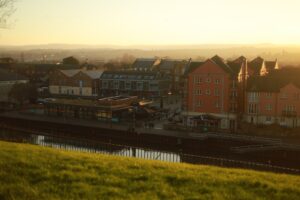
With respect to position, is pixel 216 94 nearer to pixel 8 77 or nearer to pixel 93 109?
pixel 93 109

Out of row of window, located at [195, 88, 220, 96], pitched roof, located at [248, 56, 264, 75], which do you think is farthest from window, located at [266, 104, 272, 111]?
pitched roof, located at [248, 56, 264, 75]

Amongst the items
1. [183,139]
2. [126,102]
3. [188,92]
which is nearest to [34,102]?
[126,102]

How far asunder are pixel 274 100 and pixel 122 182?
28.2 meters

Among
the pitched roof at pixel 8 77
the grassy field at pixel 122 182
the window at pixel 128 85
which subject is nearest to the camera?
the grassy field at pixel 122 182

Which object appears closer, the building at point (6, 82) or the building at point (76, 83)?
the building at point (76, 83)

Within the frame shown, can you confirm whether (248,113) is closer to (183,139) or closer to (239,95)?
(239,95)

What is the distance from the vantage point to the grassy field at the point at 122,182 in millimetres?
5887

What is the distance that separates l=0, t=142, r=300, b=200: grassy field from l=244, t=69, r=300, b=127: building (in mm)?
25569

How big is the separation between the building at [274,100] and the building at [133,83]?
1540 centimetres

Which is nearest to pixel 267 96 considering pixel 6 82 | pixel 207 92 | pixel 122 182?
pixel 207 92

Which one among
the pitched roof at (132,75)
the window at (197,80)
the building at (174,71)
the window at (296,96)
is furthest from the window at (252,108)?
the building at (174,71)

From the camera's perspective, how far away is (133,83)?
47781mm

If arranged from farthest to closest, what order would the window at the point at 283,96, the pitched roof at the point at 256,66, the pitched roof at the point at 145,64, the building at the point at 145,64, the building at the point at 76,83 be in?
the pitched roof at the point at 145,64 → the building at the point at 145,64 → the building at the point at 76,83 → the pitched roof at the point at 256,66 → the window at the point at 283,96

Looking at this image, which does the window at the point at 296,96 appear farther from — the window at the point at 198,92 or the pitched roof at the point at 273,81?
the window at the point at 198,92
